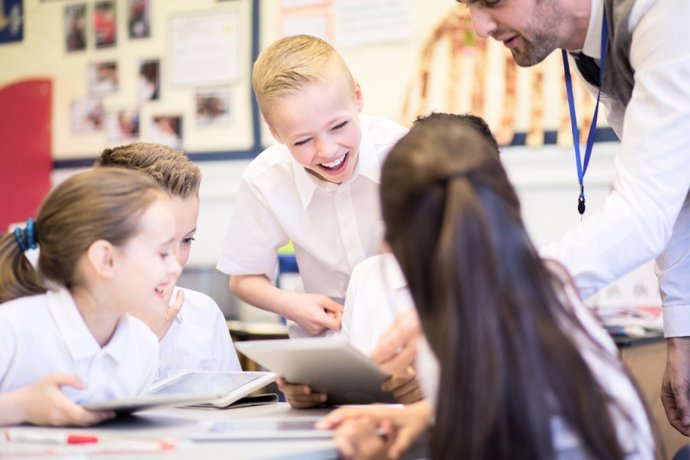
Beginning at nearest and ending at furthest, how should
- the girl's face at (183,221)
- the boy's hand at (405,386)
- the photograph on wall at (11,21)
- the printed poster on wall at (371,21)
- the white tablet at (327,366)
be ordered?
the white tablet at (327,366) → the boy's hand at (405,386) → the girl's face at (183,221) → the printed poster on wall at (371,21) → the photograph on wall at (11,21)

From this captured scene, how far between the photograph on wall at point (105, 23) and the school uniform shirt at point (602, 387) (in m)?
3.90

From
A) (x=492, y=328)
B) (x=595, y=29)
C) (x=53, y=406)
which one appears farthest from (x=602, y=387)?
(x=595, y=29)

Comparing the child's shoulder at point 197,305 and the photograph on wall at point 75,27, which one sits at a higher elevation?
the photograph on wall at point 75,27

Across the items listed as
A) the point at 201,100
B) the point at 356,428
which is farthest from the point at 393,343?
the point at 201,100

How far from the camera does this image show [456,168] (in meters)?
1.10

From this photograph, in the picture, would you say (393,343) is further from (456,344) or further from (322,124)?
(322,124)

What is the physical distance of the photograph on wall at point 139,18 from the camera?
461 centimetres

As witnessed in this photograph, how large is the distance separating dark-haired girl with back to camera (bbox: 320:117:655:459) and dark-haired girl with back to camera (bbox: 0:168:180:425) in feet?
2.10

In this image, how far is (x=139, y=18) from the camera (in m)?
4.63

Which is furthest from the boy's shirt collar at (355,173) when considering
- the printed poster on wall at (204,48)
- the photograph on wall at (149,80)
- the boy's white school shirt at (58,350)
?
the photograph on wall at (149,80)

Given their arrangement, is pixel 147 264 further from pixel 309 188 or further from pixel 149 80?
pixel 149 80

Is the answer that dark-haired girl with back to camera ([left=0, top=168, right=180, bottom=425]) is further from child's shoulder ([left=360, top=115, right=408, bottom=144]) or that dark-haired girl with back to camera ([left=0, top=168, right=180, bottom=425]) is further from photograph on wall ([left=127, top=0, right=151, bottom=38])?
photograph on wall ([left=127, top=0, right=151, bottom=38])

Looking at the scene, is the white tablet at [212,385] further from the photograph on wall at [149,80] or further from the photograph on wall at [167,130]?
the photograph on wall at [149,80]

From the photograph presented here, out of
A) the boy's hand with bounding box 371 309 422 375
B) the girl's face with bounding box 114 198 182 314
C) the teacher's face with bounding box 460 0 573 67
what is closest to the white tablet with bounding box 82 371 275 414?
the girl's face with bounding box 114 198 182 314
